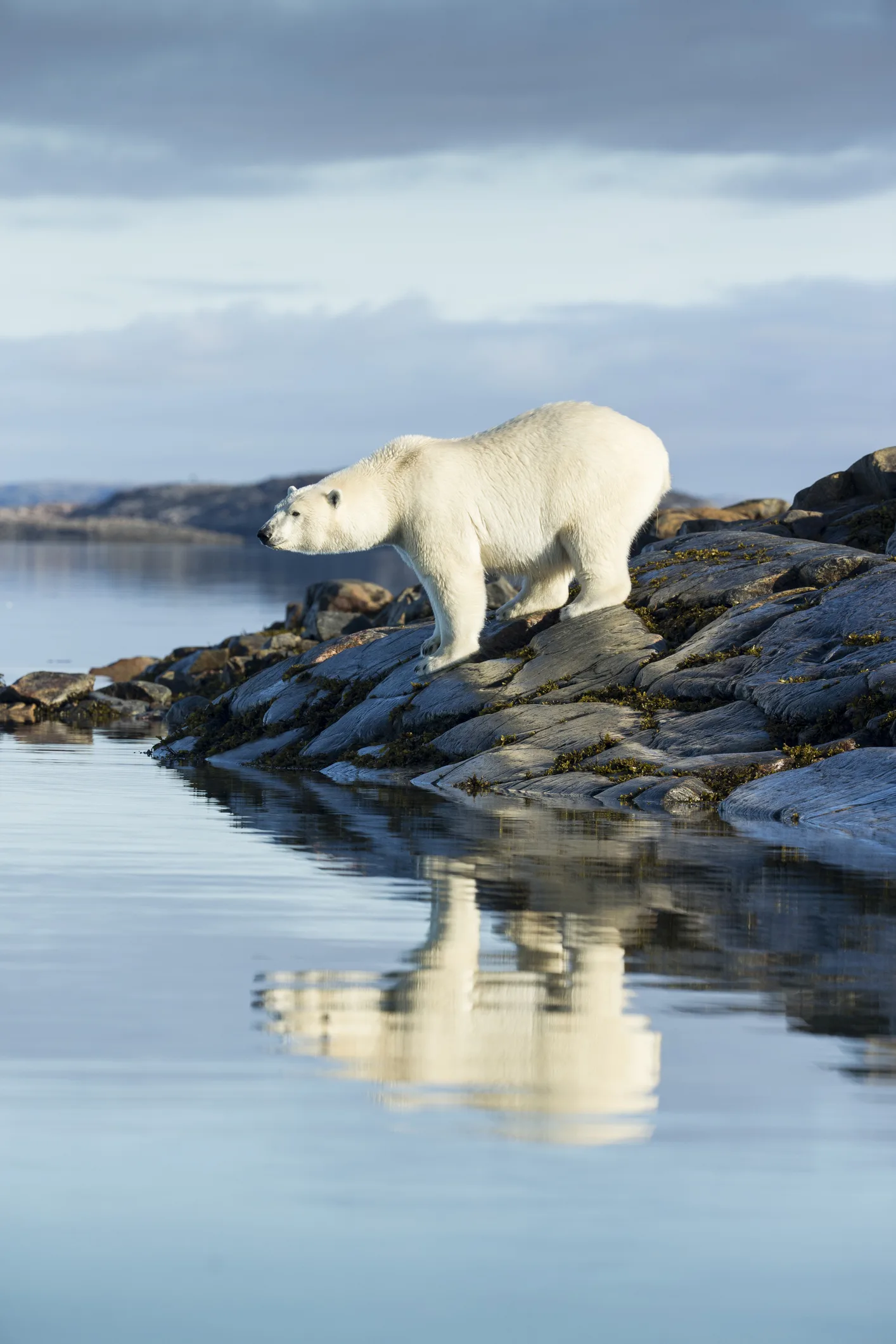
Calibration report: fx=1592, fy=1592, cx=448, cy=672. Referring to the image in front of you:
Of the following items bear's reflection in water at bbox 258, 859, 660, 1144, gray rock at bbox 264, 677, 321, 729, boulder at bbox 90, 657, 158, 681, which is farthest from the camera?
boulder at bbox 90, 657, 158, 681

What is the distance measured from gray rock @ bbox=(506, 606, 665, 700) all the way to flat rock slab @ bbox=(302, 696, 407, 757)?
1763 mm

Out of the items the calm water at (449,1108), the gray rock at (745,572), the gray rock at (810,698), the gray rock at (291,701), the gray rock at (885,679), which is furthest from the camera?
the gray rock at (291,701)

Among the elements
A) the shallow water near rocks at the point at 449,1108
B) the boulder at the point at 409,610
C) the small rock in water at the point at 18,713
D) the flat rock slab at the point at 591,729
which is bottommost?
the small rock in water at the point at 18,713

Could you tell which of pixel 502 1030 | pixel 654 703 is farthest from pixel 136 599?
pixel 502 1030

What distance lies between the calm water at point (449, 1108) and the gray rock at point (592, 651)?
809 cm

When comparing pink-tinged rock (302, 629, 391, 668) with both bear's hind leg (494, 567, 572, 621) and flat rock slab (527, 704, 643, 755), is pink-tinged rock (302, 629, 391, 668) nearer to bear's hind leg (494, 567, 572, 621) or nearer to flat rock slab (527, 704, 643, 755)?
bear's hind leg (494, 567, 572, 621)

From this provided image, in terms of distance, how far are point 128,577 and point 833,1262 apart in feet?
381

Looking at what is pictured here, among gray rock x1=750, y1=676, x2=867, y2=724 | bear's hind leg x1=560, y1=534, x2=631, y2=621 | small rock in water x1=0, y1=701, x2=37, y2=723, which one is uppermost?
bear's hind leg x1=560, y1=534, x2=631, y2=621

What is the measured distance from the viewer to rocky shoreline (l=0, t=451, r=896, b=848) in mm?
15602

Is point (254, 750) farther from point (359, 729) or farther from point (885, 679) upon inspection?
point (885, 679)

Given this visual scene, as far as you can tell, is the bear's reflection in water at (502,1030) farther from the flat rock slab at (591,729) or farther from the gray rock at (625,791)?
the flat rock slab at (591,729)

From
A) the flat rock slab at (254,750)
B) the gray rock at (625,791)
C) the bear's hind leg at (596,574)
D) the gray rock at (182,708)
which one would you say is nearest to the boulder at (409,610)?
the gray rock at (182,708)

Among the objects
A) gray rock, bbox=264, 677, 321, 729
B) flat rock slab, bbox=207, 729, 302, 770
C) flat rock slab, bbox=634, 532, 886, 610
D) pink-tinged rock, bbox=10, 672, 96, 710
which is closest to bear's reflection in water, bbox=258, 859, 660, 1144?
flat rock slab, bbox=634, 532, 886, 610

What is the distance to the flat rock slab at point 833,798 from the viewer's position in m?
13.6
